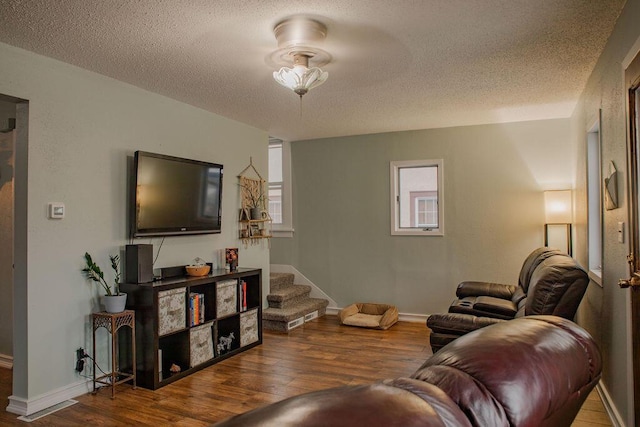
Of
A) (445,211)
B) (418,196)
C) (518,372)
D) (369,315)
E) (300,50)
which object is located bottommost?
A: (369,315)

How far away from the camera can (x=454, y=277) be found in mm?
5441

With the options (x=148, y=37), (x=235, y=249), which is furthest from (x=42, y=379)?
(x=148, y=37)

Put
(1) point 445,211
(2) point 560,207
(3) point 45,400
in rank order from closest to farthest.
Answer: (3) point 45,400 → (2) point 560,207 → (1) point 445,211

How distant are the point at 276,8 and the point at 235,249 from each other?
111 inches

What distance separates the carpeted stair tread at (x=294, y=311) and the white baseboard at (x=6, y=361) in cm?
251

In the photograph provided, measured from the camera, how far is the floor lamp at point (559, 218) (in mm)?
4699

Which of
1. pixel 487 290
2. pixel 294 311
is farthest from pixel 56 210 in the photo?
pixel 487 290

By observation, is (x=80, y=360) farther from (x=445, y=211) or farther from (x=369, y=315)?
(x=445, y=211)

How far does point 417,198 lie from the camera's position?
571cm

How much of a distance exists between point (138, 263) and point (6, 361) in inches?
66.8

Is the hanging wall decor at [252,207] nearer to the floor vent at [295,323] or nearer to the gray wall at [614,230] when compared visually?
the floor vent at [295,323]

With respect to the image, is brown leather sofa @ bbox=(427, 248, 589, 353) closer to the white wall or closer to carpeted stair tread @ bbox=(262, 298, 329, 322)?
carpeted stair tread @ bbox=(262, 298, 329, 322)

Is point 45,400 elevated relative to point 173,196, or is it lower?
lower

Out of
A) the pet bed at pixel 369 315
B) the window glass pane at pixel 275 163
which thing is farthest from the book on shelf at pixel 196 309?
the window glass pane at pixel 275 163
